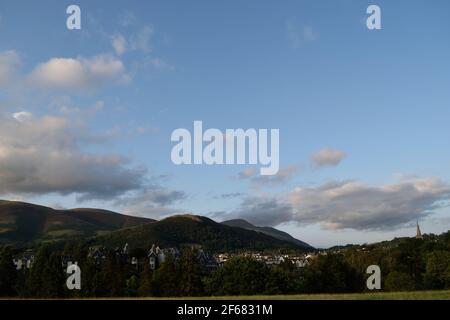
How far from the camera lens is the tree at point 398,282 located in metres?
124

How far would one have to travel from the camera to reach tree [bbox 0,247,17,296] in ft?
315

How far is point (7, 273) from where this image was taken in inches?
3814

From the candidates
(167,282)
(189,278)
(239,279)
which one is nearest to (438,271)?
(239,279)

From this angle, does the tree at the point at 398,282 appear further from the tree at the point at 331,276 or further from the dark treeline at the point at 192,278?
the tree at the point at 331,276

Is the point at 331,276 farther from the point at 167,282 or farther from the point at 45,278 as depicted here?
the point at 45,278

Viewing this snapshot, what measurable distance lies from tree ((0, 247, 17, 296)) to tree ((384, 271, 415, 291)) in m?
88.9

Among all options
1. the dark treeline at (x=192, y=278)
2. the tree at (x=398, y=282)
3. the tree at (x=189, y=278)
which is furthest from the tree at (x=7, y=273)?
the tree at (x=398, y=282)

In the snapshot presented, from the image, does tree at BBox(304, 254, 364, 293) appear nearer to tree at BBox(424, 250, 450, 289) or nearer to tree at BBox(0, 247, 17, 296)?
tree at BBox(424, 250, 450, 289)

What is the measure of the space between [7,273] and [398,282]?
92.4m

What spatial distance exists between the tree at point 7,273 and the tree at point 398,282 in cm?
8886
